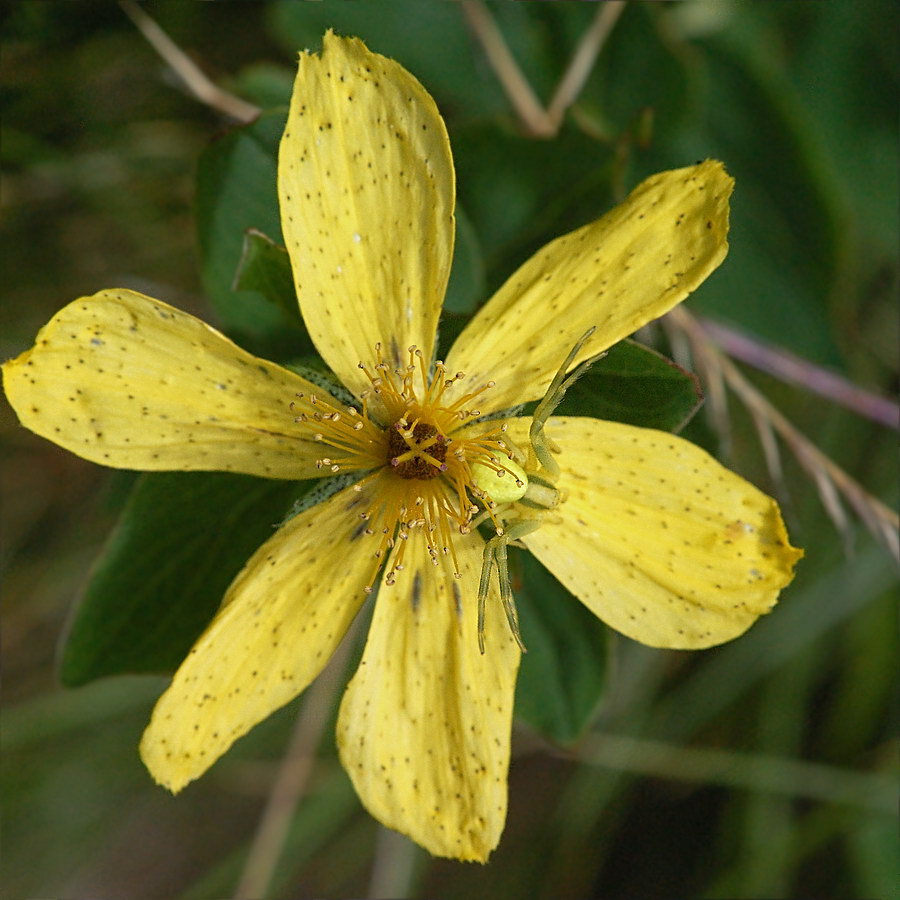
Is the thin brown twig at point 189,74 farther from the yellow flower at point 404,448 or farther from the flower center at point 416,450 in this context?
the flower center at point 416,450

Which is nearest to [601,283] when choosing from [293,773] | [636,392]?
[636,392]

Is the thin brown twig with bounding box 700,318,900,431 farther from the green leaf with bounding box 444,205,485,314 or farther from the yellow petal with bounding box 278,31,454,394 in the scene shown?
the yellow petal with bounding box 278,31,454,394

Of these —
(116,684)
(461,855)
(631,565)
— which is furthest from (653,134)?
(116,684)

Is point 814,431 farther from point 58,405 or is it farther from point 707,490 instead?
point 58,405

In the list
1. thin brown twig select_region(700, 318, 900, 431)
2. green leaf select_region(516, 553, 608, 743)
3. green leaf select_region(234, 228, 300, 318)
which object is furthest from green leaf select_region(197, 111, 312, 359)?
thin brown twig select_region(700, 318, 900, 431)

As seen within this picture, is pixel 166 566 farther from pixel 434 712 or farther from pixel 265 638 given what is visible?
pixel 434 712

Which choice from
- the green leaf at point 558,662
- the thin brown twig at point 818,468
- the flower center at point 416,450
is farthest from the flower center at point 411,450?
the thin brown twig at point 818,468
